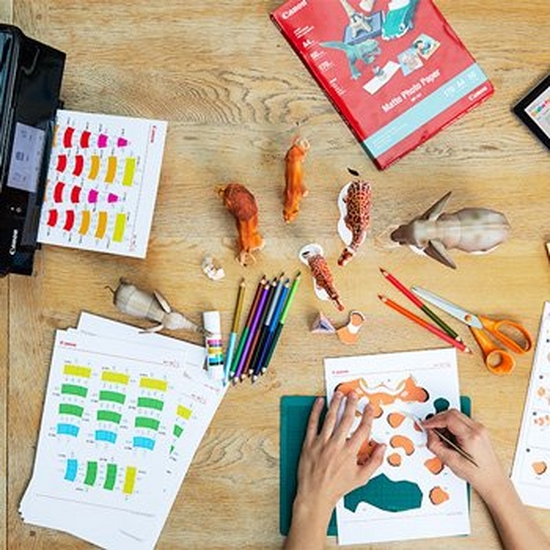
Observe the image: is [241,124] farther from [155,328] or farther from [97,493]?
[97,493]

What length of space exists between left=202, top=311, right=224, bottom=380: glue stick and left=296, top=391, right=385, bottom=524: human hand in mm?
154

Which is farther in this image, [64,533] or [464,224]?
[64,533]

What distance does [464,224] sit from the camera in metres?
1.03

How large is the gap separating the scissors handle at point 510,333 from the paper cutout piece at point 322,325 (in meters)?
0.22

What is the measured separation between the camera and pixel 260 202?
1.14 metres

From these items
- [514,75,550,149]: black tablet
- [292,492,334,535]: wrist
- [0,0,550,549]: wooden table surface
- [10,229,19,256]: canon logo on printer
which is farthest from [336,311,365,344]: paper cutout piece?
[10,229,19,256]: canon logo on printer

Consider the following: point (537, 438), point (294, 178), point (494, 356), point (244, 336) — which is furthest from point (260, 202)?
point (537, 438)

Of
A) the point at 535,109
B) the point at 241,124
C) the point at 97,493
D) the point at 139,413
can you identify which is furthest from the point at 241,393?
the point at 535,109

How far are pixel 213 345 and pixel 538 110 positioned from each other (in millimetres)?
583

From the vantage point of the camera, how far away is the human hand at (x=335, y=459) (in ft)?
3.68

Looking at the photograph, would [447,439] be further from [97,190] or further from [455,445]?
[97,190]

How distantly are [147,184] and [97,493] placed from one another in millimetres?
465

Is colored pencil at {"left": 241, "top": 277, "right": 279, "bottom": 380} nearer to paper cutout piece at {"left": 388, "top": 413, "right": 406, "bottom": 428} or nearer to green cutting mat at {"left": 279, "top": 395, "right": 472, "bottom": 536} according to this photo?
green cutting mat at {"left": 279, "top": 395, "right": 472, "bottom": 536}

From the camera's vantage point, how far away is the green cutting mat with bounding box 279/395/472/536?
1143 millimetres
